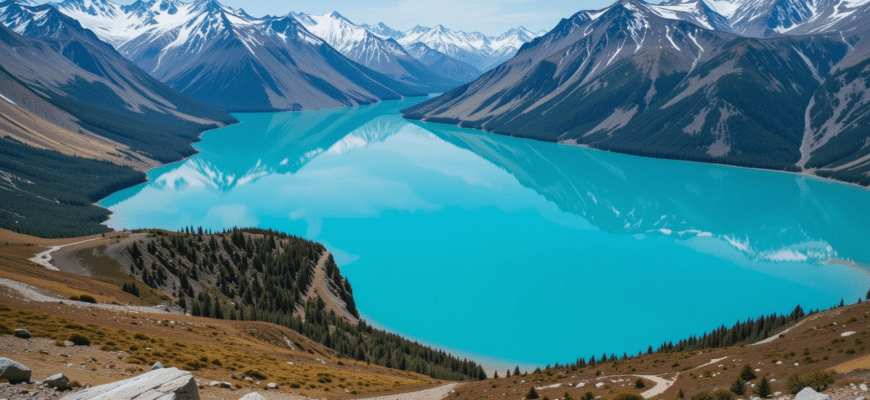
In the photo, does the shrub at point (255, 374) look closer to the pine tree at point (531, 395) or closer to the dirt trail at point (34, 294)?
the pine tree at point (531, 395)

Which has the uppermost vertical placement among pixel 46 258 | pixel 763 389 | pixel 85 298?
pixel 46 258

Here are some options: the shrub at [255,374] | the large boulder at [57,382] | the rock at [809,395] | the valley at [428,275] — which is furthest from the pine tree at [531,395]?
the large boulder at [57,382]

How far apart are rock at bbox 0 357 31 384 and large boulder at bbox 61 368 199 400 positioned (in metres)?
2.20

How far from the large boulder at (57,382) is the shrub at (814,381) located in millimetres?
23298

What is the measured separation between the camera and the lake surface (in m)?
68.6

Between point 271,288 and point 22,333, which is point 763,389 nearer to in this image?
point 22,333

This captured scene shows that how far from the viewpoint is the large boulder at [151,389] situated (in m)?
16.7

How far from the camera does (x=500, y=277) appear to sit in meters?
81.8

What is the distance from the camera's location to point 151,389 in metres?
17.0

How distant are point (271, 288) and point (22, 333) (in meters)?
45.3

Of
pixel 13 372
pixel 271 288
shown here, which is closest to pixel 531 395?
pixel 13 372

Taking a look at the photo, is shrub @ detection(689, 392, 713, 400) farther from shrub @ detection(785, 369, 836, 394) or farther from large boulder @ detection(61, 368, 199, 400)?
large boulder @ detection(61, 368, 199, 400)

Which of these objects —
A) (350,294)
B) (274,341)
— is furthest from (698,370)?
(350,294)

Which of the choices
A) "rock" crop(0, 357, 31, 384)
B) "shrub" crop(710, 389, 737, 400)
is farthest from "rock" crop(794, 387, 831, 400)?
"rock" crop(0, 357, 31, 384)
